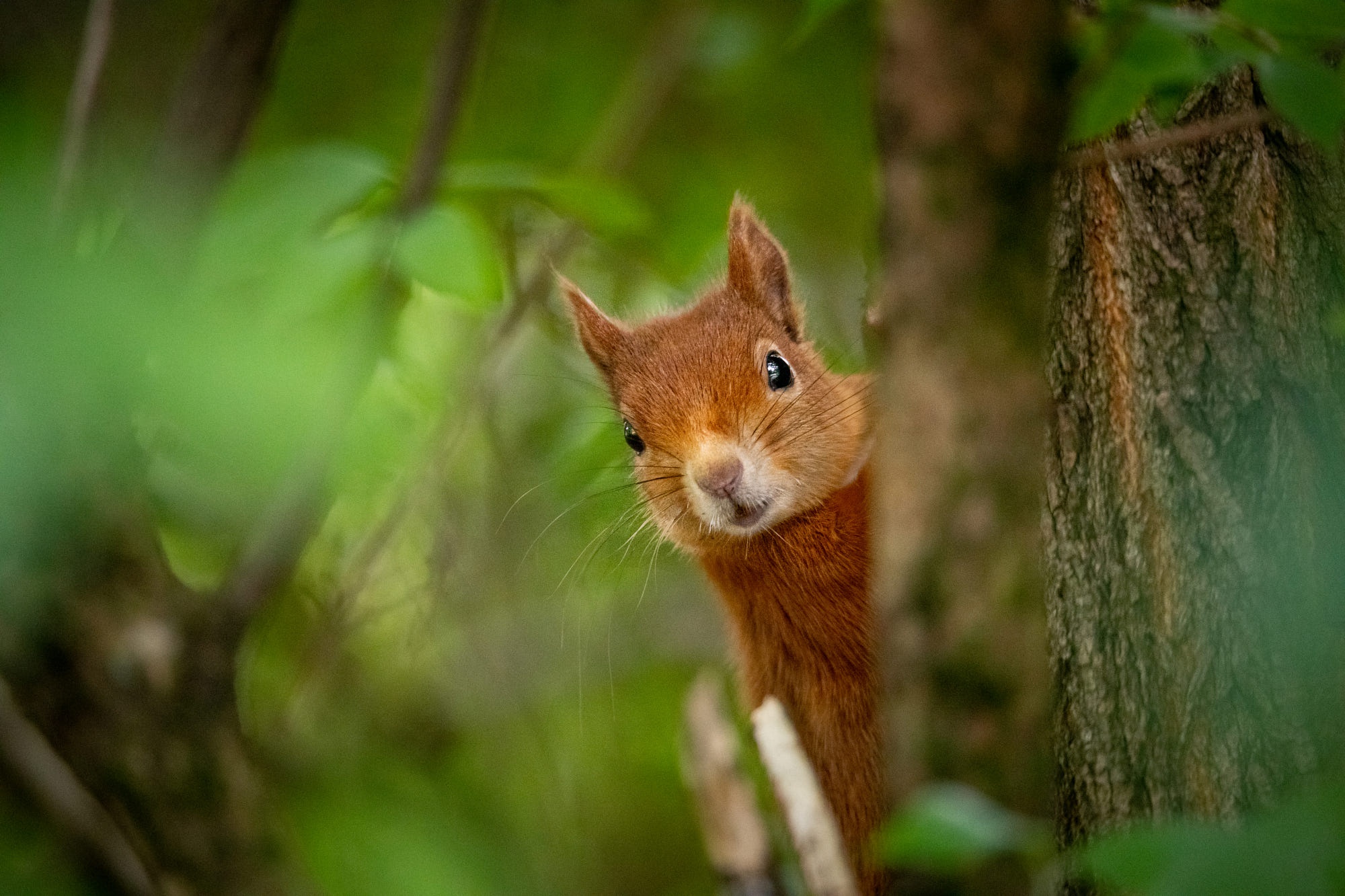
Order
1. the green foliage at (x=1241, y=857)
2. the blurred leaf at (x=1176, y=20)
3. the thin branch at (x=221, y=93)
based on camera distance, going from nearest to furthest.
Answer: the green foliage at (x=1241, y=857), the blurred leaf at (x=1176, y=20), the thin branch at (x=221, y=93)

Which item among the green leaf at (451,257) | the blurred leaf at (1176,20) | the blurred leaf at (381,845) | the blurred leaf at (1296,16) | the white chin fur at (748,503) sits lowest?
the blurred leaf at (381,845)

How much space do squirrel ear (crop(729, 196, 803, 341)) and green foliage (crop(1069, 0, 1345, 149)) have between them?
1.03 m

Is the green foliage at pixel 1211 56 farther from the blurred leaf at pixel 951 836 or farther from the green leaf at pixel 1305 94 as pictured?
the blurred leaf at pixel 951 836

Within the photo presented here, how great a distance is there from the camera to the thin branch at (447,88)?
1655 millimetres

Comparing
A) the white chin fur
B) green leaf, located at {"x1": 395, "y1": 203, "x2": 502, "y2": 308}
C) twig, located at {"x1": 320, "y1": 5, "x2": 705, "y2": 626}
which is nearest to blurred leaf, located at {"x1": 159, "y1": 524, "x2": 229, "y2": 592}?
twig, located at {"x1": 320, "y1": 5, "x2": 705, "y2": 626}

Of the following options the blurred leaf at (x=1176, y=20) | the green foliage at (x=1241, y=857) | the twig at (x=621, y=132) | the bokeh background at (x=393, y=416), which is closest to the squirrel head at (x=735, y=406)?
the bokeh background at (x=393, y=416)

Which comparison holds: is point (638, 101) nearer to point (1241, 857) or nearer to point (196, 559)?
point (196, 559)

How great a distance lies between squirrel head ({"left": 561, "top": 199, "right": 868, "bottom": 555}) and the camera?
1752mm

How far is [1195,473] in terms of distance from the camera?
128 cm

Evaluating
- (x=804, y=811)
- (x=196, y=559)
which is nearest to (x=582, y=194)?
(x=804, y=811)

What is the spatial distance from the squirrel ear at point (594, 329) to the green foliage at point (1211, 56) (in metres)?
1.17

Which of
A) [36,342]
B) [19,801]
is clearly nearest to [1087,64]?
[36,342]

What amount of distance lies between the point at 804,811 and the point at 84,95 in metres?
1.39

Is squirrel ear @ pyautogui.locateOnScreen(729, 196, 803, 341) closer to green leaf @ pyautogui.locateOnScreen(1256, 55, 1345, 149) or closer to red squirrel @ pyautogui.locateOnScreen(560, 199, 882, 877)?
red squirrel @ pyautogui.locateOnScreen(560, 199, 882, 877)
